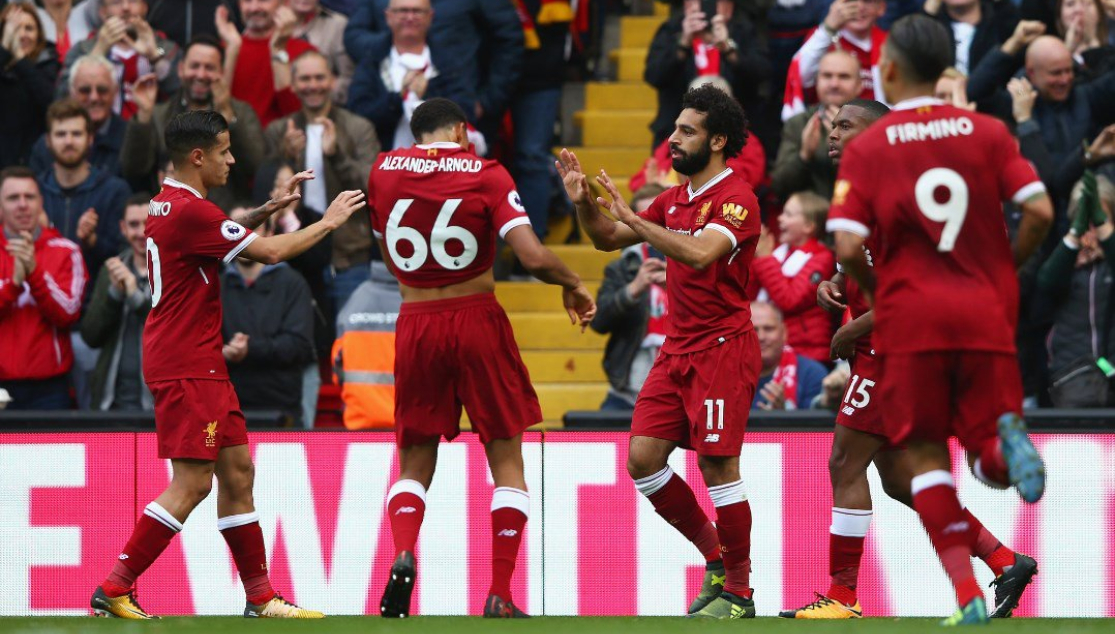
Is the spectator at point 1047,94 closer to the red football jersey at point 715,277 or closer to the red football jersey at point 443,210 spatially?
the red football jersey at point 715,277

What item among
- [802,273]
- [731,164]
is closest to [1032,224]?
[802,273]

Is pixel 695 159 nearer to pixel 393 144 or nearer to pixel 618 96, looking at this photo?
pixel 393 144

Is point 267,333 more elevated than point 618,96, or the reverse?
point 618,96

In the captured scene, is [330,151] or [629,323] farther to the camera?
[330,151]

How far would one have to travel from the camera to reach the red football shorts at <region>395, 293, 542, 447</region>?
7.98 m

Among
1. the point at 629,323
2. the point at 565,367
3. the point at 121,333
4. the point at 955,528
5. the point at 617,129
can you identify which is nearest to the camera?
the point at 955,528

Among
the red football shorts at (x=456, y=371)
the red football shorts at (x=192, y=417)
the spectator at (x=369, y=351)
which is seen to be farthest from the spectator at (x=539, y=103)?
the red football shorts at (x=192, y=417)

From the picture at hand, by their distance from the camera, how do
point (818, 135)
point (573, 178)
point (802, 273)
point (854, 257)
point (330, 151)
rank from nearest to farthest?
1. point (854, 257)
2. point (573, 178)
3. point (802, 273)
4. point (818, 135)
5. point (330, 151)

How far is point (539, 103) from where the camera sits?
522 inches

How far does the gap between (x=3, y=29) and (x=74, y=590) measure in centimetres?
523

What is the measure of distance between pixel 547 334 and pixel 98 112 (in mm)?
3868

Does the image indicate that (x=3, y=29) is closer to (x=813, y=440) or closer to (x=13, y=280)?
(x=13, y=280)

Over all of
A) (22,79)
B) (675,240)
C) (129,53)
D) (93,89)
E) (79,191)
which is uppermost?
(129,53)

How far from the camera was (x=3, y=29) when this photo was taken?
1320 cm
